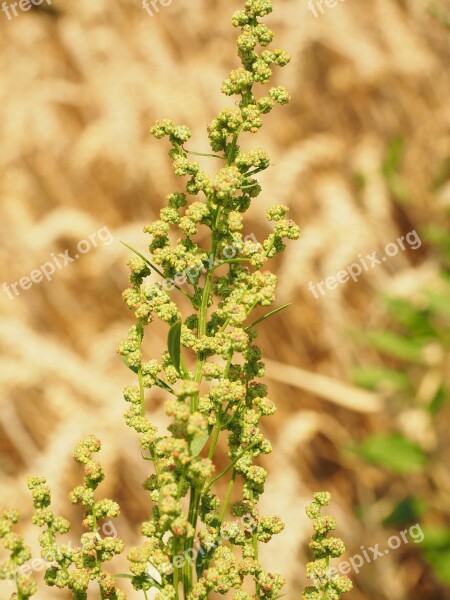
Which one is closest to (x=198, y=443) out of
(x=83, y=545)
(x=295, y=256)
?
(x=83, y=545)

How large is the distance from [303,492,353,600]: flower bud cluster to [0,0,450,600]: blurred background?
1315mm

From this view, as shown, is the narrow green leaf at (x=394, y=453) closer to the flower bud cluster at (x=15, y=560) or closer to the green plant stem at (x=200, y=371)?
the green plant stem at (x=200, y=371)

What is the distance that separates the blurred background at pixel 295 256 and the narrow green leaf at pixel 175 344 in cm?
147

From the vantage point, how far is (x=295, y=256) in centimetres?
278

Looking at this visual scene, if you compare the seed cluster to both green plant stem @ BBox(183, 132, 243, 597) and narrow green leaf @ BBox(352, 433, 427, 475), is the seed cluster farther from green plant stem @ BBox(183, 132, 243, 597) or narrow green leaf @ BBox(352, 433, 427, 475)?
narrow green leaf @ BBox(352, 433, 427, 475)

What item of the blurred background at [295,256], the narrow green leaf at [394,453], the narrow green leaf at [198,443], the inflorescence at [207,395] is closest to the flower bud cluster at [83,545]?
the inflorescence at [207,395]

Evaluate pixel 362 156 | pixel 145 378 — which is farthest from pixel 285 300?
pixel 145 378

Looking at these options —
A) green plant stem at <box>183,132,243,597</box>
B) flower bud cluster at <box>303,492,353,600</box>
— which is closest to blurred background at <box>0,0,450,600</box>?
flower bud cluster at <box>303,492,353,600</box>

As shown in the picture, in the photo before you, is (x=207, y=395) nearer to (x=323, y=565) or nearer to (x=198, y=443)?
(x=198, y=443)

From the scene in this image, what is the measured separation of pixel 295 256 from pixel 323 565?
2.00 metres

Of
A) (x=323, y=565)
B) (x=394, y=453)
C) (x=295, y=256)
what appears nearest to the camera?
(x=323, y=565)

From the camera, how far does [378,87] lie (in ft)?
13.0

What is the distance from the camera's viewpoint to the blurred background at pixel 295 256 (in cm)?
247

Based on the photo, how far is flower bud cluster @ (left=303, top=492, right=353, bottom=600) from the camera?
0.83 metres
